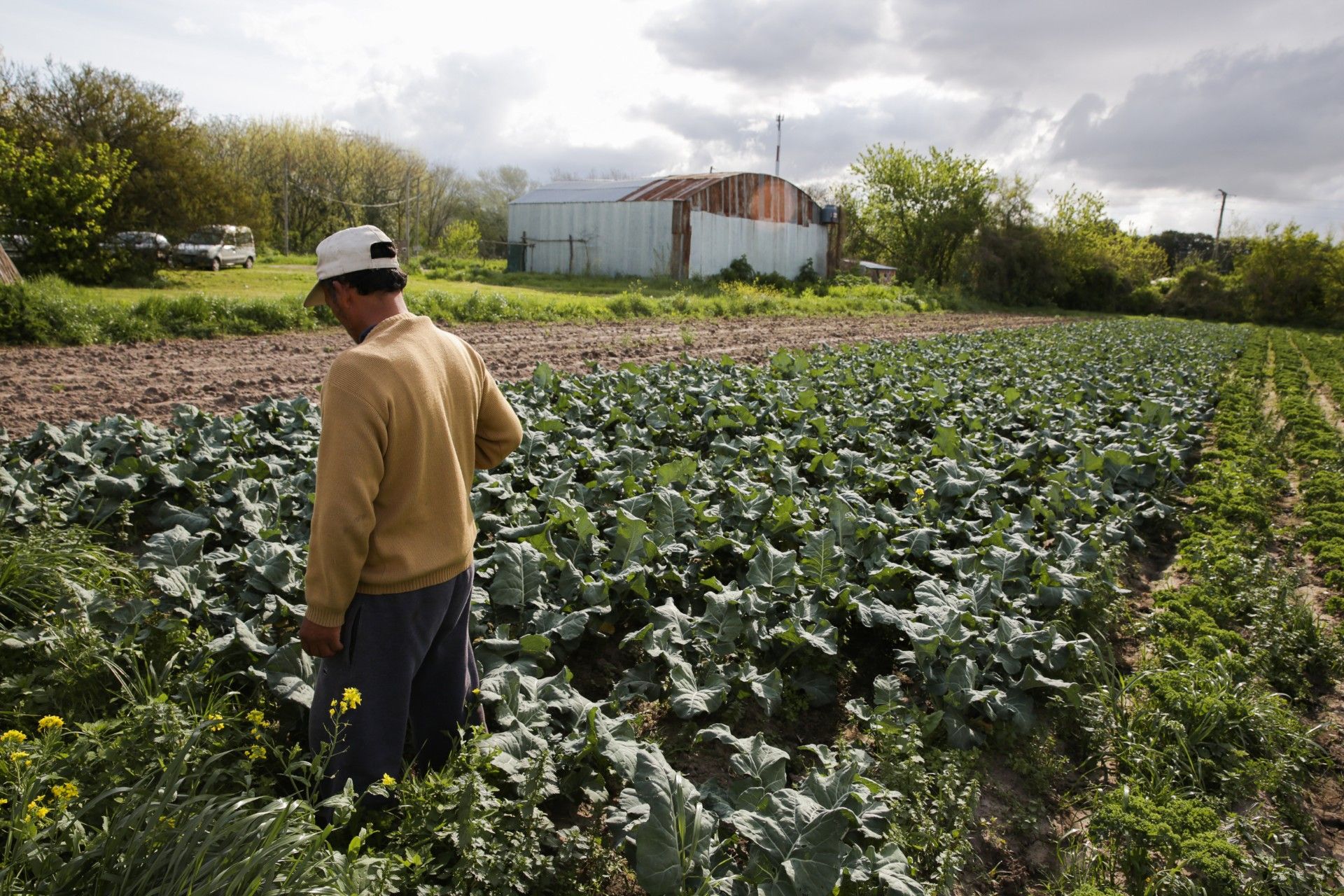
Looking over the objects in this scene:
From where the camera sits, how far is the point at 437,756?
115 inches

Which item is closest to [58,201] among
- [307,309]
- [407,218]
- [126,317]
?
[126,317]

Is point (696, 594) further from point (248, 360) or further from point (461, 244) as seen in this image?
point (461, 244)

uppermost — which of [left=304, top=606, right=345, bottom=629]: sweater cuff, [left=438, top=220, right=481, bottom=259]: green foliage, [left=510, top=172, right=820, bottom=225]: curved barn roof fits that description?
[left=510, top=172, right=820, bottom=225]: curved barn roof

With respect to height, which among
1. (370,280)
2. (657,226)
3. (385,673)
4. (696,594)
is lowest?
(696,594)

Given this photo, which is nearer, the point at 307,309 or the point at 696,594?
the point at 696,594

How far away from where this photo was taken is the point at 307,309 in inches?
551

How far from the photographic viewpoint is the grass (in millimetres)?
11922

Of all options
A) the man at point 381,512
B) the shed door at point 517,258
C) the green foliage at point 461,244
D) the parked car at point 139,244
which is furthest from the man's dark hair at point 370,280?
the green foliage at point 461,244

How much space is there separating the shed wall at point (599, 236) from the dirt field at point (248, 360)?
1285 cm

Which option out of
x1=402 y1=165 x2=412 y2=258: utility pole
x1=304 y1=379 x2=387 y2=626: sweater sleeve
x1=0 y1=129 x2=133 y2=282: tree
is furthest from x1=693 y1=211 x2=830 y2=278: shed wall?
x1=304 y1=379 x2=387 y2=626: sweater sleeve

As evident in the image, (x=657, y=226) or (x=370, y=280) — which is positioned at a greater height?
(x=657, y=226)

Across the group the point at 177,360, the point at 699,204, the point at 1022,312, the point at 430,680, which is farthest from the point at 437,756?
the point at 1022,312

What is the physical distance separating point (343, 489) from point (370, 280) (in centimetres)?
67

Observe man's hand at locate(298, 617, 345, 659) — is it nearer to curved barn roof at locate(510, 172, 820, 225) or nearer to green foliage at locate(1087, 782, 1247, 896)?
green foliage at locate(1087, 782, 1247, 896)
